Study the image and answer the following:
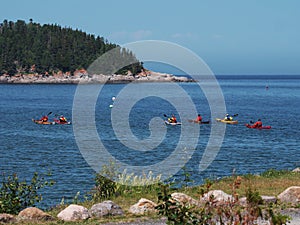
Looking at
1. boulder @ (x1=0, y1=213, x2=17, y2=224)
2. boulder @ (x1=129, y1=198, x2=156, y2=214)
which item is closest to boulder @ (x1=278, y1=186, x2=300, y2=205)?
boulder @ (x1=129, y1=198, x2=156, y2=214)

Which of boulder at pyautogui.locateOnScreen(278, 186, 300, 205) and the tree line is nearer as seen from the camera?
boulder at pyautogui.locateOnScreen(278, 186, 300, 205)

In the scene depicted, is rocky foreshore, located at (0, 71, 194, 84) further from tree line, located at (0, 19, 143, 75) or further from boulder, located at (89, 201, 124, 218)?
boulder, located at (89, 201, 124, 218)

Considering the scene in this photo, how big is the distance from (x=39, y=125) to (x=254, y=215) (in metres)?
52.5

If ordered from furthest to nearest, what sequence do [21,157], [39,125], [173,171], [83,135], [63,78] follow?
[63,78]
[39,125]
[83,135]
[21,157]
[173,171]

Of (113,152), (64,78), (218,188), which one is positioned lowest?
(113,152)

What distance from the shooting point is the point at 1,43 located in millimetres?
188125

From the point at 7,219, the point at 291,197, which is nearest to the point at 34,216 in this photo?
the point at 7,219

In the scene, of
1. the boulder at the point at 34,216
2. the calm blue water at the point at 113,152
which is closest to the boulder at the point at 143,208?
the boulder at the point at 34,216

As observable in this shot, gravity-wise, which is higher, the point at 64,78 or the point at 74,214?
the point at 64,78

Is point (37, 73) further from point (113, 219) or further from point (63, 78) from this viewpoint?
point (113, 219)

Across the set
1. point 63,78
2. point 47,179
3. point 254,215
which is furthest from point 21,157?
point 63,78

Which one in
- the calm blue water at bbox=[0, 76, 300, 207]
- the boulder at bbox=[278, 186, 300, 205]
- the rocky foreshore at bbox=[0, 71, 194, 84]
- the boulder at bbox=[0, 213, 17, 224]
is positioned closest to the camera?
the boulder at bbox=[0, 213, 17, 224]

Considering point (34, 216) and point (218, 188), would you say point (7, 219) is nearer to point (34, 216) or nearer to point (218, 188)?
point (34, 216)

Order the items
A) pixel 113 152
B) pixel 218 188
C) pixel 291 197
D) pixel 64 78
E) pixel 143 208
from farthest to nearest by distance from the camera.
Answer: pixel 64 78
pixel 113 152
pixel 218 188
pixel 291 197
pixel 143 208
